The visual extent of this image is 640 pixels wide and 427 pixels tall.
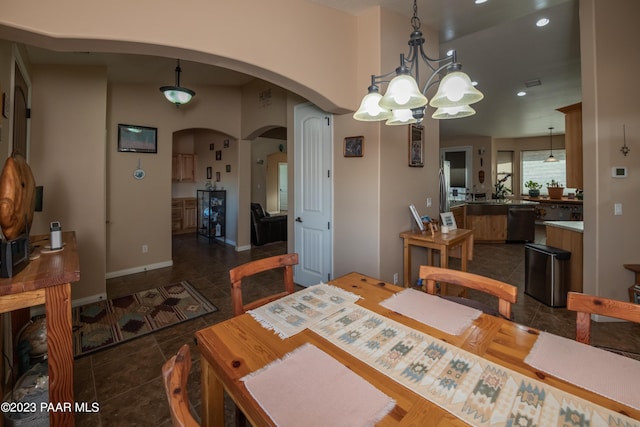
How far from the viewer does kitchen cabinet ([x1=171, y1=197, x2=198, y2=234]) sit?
7531 millimetres

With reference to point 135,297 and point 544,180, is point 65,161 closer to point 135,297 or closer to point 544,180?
point 135,297

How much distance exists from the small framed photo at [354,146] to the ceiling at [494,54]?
43.4 inches

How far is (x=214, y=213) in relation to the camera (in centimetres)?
669

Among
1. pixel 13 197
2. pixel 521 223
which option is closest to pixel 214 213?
pixel 13 197

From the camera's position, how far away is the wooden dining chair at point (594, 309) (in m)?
1.13

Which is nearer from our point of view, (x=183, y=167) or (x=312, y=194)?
(x=312, y=194)

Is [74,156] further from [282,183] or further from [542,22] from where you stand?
[282,183]

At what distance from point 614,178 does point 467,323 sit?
2779 millimetres

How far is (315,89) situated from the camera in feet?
8.95

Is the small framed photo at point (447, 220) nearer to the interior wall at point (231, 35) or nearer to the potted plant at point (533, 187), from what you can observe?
the interior wall at point (231, 35)

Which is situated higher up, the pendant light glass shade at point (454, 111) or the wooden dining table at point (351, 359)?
the pendant light glass shade at point (454, 111)

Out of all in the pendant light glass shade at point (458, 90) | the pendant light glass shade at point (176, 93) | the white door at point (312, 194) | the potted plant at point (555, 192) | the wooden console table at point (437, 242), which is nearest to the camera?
the pendant light glass shade at point (458, 90)

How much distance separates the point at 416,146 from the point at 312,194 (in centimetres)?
139

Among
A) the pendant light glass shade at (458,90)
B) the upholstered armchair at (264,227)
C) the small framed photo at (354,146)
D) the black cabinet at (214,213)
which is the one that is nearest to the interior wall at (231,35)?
the small framed photo at (354,146)
